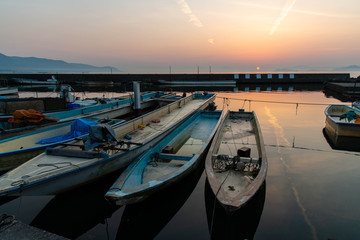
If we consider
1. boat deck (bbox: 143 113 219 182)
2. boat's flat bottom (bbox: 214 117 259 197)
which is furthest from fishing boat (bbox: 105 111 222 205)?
boat's flat bottom (bbox: 214 117 259 197)

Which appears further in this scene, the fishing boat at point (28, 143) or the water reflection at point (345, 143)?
the water reflection at point (345, 143)

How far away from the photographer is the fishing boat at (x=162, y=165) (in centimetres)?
585

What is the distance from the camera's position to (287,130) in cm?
1672

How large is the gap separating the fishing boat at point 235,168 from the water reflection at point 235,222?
54 cm

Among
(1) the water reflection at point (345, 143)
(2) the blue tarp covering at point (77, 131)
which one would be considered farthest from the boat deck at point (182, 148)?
(1) the water reflection at point (345, 143)

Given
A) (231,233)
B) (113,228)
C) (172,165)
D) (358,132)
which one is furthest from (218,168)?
(358,132)

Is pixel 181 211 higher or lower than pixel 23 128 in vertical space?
lower

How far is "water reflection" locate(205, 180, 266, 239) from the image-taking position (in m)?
6.07

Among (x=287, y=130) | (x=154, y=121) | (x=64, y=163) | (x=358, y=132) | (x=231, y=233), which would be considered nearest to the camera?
(x=231, y=233)

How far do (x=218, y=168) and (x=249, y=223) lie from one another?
87.6 inches

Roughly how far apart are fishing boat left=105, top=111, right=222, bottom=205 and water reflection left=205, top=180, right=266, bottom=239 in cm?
165

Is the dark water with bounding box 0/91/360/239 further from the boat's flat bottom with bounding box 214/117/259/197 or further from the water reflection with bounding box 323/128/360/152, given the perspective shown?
the water reflection with bounding box 323/128/360/152

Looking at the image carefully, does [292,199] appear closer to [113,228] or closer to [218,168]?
[218,168]

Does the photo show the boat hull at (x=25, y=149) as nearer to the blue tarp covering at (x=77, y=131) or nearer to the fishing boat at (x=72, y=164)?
the blue tarp covering at (x=77, y=131)
